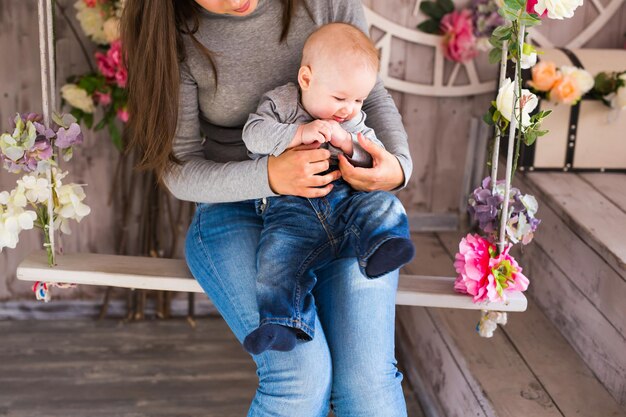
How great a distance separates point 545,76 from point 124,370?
1.62 metres

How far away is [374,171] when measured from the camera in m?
1.64

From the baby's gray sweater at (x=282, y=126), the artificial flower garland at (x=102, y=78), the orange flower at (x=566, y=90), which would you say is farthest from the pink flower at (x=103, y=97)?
the orange flower at (x=566, y=90)

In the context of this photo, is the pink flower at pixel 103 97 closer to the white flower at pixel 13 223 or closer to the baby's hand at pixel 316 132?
the white flower at pixel 13 223

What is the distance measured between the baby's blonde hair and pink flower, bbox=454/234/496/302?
1.43 feet

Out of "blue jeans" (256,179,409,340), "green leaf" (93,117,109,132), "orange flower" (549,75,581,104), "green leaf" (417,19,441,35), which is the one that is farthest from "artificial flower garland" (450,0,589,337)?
"green leaf" (93,117,109,132)

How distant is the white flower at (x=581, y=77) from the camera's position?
2.42 meters

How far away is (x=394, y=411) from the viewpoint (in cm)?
154

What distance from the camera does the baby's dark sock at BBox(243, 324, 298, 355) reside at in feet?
4.84

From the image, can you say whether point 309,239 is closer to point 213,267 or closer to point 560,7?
point 213,267

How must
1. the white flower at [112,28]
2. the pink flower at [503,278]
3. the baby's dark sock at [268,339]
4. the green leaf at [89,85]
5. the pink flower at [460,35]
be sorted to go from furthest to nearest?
the pink flower at [460,35] → the green leaf at [89,85] → the white flower at [112,28] → the pink flower at [503,278] → the baby's dark sock at [268,339]

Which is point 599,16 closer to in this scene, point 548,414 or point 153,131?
point 548,414

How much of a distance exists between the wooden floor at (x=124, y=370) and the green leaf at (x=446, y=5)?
1.25 m

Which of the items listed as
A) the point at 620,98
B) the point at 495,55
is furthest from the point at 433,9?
the point at 495,55

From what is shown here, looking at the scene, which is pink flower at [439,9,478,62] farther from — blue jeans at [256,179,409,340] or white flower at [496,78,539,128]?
blue jeans at [256,179,409,340]
